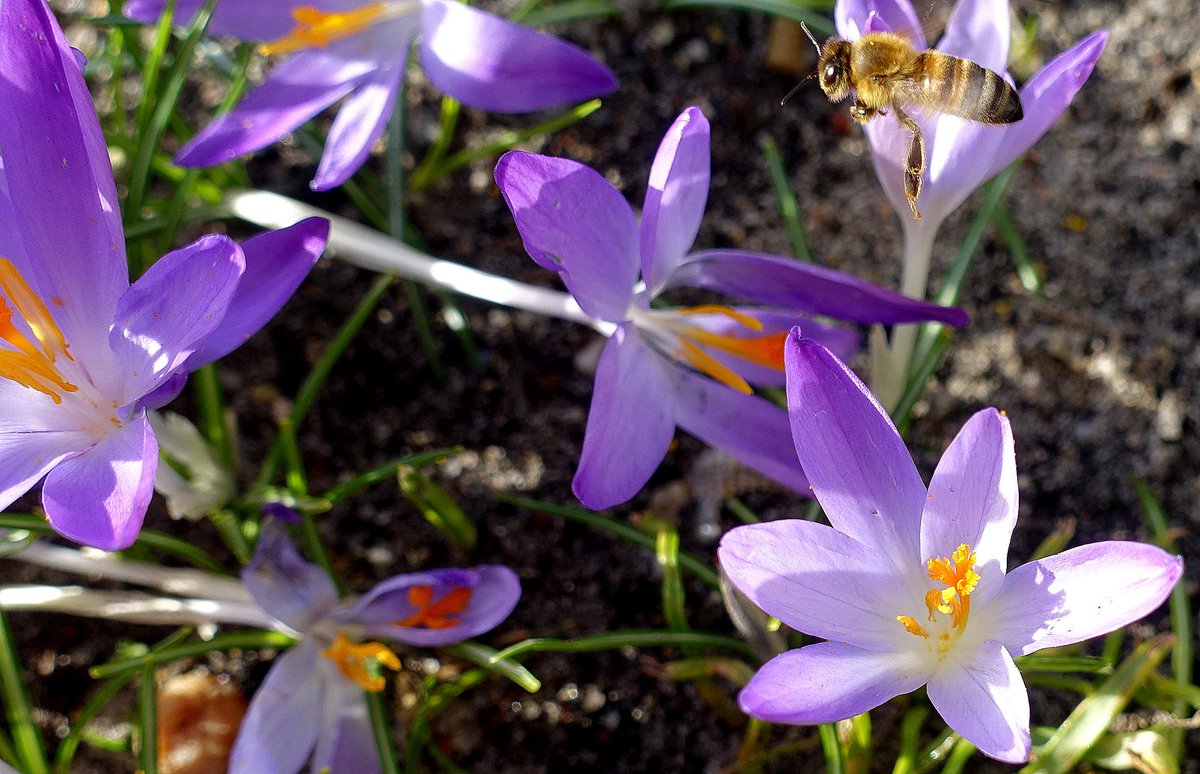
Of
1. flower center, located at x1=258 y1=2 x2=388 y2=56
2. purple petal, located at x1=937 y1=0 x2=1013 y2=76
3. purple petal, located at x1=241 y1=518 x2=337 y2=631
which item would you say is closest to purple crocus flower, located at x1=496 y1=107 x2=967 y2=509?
purple petal, located at x1=937 y1=0 x2=1013 y2=76

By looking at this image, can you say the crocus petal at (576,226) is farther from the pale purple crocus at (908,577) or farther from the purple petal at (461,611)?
the purple petal at (461,611)

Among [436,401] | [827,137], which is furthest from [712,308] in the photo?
[827,137]

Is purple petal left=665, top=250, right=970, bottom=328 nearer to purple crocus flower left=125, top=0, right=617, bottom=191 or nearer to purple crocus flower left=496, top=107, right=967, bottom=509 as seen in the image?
purple crocus flower left=496, top=107, right=967, bottom=509

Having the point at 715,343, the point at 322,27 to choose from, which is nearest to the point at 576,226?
the point at 715,343

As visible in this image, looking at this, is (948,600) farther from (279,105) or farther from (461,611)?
(279,105)

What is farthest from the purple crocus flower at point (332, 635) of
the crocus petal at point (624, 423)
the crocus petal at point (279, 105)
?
the crocus petal at point (279, 105)

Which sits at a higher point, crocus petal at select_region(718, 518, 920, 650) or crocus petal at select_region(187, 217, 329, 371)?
crocus petal at select_region(187, 217, 329, 371)
